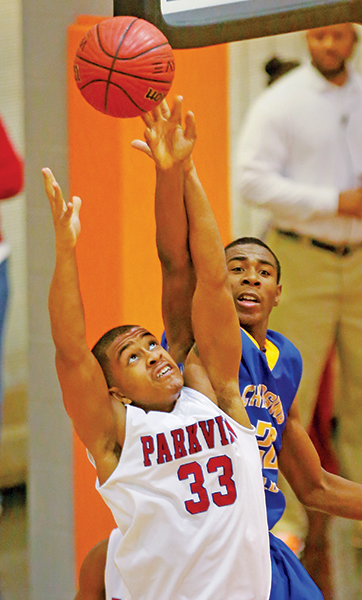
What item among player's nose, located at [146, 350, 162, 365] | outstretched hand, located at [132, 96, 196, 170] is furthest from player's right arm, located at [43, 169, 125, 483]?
outstretched hand, located at [132, 96, 196, 170]

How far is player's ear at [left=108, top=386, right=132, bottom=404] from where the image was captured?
1.95 m

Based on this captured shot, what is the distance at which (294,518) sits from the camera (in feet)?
8.29

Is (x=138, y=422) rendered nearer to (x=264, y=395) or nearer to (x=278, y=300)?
(x=264, y=395)

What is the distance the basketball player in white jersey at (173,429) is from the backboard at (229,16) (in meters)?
0.58

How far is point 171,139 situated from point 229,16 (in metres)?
0.66

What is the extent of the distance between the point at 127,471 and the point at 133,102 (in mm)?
912

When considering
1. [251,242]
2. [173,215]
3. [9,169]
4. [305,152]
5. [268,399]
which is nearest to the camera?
[173,215]

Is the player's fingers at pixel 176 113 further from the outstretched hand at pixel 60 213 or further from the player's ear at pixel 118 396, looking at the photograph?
the player's ear at pixel 118 396

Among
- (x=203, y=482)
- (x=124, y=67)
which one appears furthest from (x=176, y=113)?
(x=203, y=482)

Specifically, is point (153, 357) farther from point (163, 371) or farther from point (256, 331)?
point (256, 331)

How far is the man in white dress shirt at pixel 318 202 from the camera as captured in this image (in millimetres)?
2379

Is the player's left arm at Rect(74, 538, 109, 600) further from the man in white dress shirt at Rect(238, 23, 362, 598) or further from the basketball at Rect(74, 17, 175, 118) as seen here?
the basketball at Rect(74, 17, 175, 118)

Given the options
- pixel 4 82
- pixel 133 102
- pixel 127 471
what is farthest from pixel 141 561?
pixel 4 82

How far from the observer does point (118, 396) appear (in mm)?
1955
